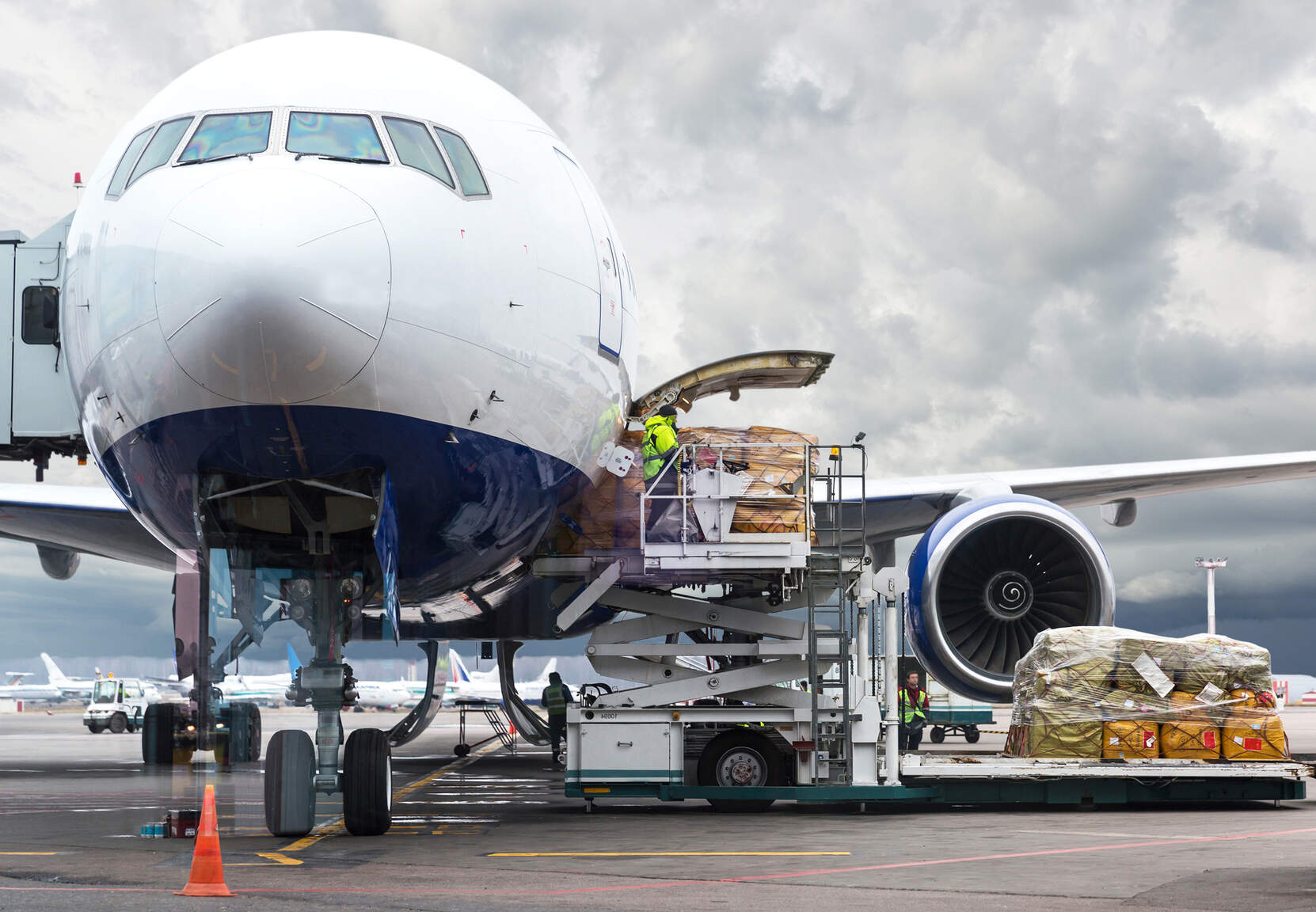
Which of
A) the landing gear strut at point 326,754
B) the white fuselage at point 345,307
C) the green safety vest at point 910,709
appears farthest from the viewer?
the green safety vest at point 910,709

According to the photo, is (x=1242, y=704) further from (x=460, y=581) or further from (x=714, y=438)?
(x=460, y=581)

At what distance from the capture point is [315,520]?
850 cm

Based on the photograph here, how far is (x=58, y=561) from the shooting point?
1582 centimetres

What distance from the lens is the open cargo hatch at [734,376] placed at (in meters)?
11.7

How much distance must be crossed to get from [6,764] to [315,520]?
51.3ft

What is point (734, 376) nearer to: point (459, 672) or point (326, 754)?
point (326, 754)

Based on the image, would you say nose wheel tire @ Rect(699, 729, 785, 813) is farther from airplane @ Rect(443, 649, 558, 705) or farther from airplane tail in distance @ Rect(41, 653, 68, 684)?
airplane tail in distance @ Rect(41, 653, 68, 684)

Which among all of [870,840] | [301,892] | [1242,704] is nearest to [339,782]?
[301,892]

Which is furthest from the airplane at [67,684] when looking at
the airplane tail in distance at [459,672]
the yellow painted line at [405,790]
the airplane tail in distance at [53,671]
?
the yellow painted line at [405,790]

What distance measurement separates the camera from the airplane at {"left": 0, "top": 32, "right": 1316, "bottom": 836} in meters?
7.01

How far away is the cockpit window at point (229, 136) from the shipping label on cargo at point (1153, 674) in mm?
8519

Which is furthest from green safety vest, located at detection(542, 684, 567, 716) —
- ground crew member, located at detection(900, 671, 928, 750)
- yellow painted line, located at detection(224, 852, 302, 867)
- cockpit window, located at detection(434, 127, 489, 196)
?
cockpit window, located at detection(434, 127, 489, 196)

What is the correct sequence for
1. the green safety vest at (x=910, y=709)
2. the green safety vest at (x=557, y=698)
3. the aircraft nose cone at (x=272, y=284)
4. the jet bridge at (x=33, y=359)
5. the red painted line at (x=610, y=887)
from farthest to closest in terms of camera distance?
the green safety vest at (x=557, y=698), the green safety vest at (x=910, y=709), the jet bridge at (x=33, y=359), the aircraft nose cone at (x=272, y=284), the red painted line at (x=610, y=887)

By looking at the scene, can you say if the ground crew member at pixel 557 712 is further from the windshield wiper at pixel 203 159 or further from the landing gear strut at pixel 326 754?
the windshield wiper at pixel 203 159
